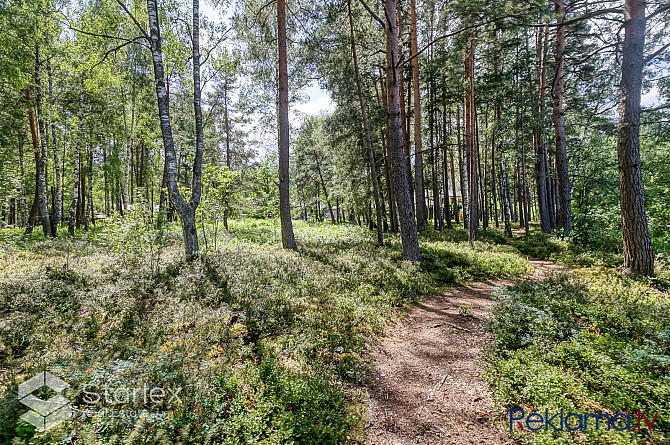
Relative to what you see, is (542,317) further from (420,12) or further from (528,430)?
(420,12)

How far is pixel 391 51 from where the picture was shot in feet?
31.0

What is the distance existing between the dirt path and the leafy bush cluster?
0.30 m

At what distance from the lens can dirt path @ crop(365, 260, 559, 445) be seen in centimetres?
312

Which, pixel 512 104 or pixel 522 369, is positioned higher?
pixel 512 104

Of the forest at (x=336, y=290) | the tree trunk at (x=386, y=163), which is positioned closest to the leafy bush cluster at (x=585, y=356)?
the forest at (x=336, y=290)

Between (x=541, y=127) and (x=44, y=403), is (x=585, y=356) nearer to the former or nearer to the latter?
(x=44, y=403)

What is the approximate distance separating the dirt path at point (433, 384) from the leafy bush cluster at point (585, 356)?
302 mm

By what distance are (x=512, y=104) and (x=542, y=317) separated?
15033mm

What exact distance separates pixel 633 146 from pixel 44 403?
40.4 feet

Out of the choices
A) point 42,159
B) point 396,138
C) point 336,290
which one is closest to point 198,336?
point 336,290

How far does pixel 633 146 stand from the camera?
729cm

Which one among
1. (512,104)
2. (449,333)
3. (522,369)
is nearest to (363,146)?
(512,104)

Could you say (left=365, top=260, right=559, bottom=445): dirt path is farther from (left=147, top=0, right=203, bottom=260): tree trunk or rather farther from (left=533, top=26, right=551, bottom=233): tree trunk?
(left=533, top=26, right=551, bottom=233): tree trunk

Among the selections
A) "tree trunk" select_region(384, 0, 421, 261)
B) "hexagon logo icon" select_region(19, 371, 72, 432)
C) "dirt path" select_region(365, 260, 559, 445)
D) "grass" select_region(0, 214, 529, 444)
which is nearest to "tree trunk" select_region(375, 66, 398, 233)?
"tree trunk" select_region(384, 0, 421, 261)
